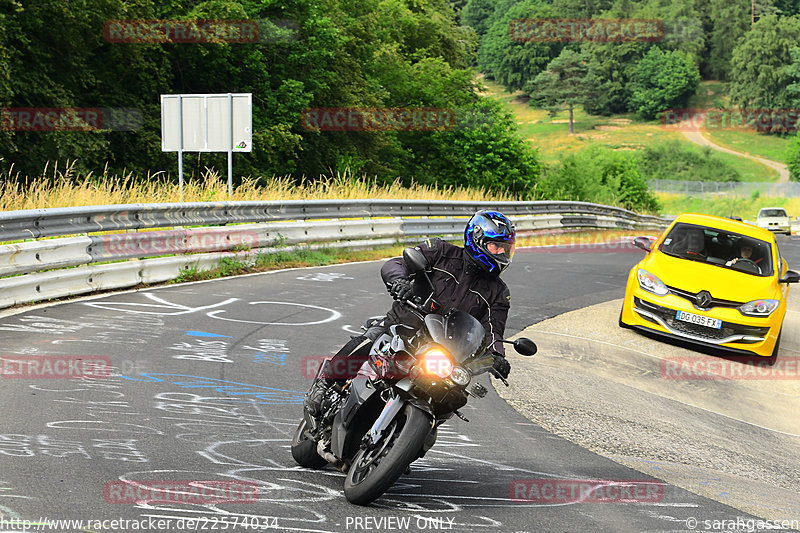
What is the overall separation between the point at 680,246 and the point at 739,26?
165433 millimetres

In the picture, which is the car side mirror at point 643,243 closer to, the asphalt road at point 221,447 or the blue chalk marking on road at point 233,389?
the asphalt road at point 221,447

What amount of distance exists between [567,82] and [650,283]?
14779 centimetres

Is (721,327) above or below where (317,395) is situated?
below

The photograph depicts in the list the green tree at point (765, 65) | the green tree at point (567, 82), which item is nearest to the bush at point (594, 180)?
the green tree at point (765, 65)

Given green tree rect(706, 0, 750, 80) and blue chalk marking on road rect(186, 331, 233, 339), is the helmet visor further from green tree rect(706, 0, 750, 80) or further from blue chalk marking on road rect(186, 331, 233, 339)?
green tree rect(706, 0, 750, 80)

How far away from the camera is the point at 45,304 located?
10859 mm

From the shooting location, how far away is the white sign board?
1955 cm

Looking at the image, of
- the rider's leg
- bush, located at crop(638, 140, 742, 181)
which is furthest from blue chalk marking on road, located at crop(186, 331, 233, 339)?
bush, located at crop(638, 140, 742, 181)

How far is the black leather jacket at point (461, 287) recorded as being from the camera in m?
5.28

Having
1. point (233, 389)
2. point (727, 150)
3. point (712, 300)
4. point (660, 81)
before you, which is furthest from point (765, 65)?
point (233, 389)

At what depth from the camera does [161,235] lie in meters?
13.4

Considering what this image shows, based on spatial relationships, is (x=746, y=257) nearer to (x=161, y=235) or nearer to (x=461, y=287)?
(x=161, y=235)

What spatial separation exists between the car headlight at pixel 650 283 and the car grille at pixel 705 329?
0.68ft

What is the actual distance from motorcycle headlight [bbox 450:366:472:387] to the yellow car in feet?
26.3
